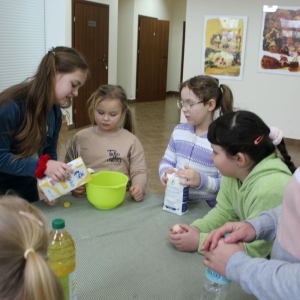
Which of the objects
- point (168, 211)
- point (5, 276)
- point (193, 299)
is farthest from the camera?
point (168, 211)

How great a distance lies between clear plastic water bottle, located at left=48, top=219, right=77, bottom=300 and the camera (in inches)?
31.9

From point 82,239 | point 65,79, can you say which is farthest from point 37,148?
point 82,239

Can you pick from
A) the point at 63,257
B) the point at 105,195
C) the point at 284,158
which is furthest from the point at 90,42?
the point at 63,257

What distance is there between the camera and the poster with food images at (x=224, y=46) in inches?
205

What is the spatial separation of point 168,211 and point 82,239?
14.5 inches

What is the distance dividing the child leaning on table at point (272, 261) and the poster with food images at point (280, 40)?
4.64 meters

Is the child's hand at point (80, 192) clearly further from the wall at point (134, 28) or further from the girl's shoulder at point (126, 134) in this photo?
the wall at point (134, 28)

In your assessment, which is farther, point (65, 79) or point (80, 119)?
point (80, 119)

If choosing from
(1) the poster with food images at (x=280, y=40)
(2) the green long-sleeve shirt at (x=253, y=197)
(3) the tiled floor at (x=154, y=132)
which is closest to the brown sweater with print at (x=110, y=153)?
(2) the green long-sleeve shirt at (x=253, y=197)

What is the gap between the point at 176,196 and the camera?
136 centimetres

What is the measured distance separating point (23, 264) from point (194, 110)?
115cm

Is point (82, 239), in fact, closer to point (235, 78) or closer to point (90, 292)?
point (90, 292)

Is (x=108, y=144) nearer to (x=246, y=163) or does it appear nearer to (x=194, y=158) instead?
(x=194, y=158)

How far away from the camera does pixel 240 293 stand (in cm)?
98
